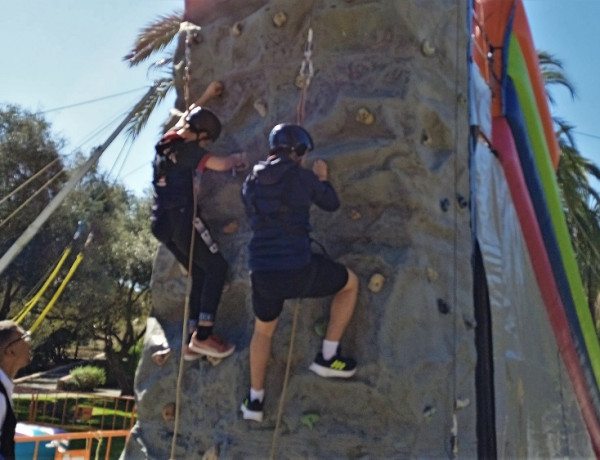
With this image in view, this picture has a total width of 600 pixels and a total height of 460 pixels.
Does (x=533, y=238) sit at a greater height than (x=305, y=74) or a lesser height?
lesser

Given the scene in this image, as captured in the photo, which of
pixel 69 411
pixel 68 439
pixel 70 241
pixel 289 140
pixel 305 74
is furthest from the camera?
pixel 69 411

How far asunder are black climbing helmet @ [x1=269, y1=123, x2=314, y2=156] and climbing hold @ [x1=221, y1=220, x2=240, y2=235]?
913 mm

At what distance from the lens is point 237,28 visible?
4.92 m

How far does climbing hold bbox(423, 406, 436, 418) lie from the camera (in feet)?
12.4

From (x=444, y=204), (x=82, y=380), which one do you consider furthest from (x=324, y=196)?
(x=82, y=380)

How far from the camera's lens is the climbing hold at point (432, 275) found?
13.4 ft

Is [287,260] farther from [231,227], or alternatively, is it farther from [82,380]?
[82,380]

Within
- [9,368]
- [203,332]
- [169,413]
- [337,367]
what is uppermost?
[203,332]

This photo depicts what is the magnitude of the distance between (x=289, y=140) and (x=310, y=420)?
1.55m

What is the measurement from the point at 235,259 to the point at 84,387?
1738 centimetres

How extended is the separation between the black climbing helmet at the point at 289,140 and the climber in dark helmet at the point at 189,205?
65 centimetres

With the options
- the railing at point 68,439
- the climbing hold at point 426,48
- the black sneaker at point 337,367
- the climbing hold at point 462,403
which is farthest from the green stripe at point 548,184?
the railing at point 68,439

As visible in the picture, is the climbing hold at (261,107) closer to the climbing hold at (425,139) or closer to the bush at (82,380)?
the climbing hold at (425,139)

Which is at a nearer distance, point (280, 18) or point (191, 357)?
point (191, 357)
